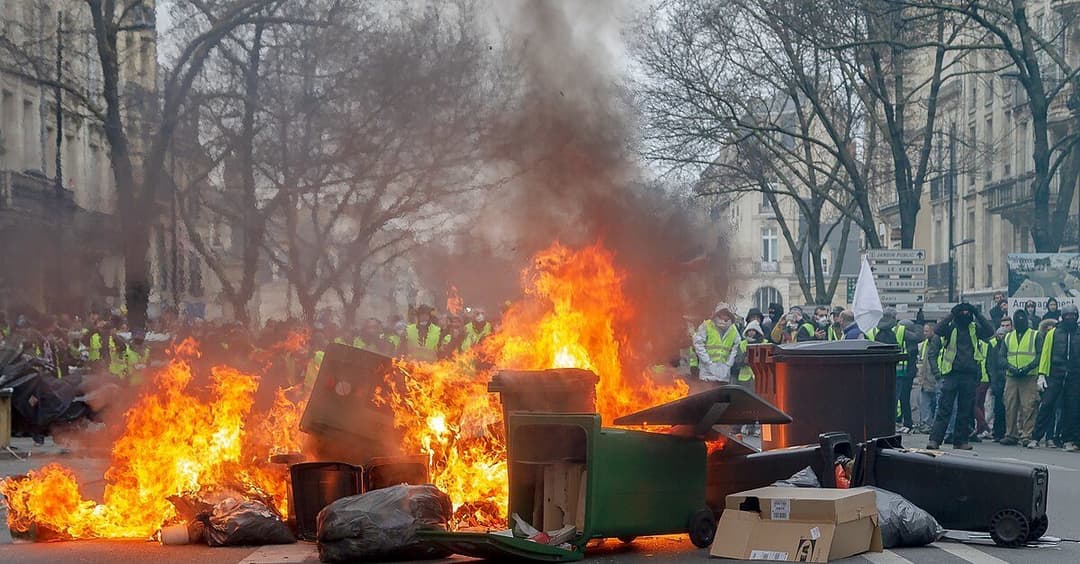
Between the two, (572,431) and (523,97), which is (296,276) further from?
(572,431)

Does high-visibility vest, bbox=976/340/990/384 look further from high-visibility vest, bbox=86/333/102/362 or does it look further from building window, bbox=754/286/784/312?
building window, bbox=754/286/784/312

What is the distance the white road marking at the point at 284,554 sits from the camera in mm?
7844

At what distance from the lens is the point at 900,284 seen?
2311 centimetres

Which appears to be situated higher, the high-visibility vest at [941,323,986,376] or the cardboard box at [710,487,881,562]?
the high-visibility vest at [941,323,986,376]

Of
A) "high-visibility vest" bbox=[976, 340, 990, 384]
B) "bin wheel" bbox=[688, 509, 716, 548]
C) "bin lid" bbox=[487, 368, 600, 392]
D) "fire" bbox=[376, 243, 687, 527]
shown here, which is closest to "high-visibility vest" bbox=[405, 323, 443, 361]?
"high-visibility vest" bbox=[976, 340, 990, 384]

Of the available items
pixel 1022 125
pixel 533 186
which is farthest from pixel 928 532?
pixel 1022 125

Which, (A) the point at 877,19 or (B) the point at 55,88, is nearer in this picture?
(B) the point at 55,88

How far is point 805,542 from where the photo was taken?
7.64 metres

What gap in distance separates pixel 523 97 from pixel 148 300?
351 inches

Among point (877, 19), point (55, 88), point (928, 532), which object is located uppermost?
point (877, 19)

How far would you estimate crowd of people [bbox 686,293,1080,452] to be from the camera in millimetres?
16016

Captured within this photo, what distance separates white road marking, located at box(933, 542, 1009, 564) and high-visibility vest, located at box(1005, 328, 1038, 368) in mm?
8827

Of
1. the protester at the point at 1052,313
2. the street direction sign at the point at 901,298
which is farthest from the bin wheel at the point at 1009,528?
the street direction sign at the point at 901,298

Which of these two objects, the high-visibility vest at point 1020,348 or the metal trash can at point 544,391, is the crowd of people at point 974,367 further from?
the metal trash can at point 544,391
